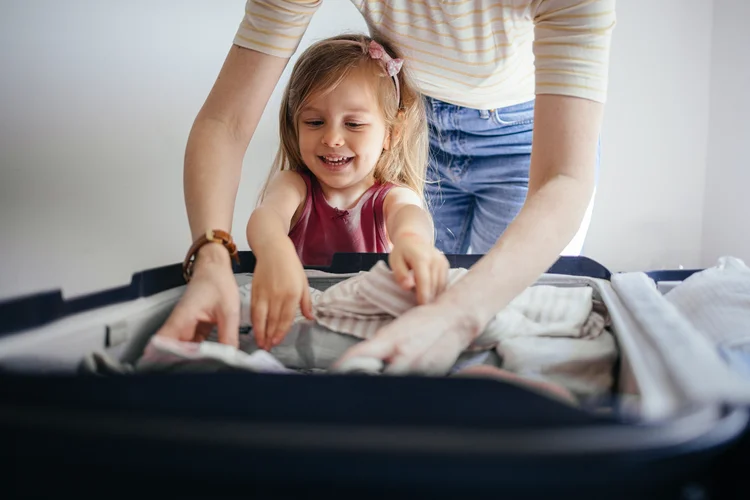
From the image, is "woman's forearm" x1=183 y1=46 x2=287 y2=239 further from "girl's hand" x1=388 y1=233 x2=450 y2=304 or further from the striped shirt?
"girl's hand" x1=388 y1=233 x2=450 y2=304

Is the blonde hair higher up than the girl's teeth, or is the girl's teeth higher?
the blonde hair

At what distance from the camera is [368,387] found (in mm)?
375

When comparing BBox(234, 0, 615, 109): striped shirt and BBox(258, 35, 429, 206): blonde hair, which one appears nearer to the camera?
BBox(234, 0, 615, 109): striped shirt

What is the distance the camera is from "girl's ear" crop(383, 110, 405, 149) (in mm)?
1244

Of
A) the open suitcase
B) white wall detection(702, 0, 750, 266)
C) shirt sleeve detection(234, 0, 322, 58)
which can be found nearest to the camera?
the open suitcase

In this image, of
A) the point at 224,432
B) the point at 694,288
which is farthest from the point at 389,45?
the point at 224,432

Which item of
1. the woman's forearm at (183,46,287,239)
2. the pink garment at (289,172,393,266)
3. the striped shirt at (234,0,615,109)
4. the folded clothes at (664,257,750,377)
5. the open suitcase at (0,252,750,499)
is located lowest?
the open suitcase at (0,252,750,499)

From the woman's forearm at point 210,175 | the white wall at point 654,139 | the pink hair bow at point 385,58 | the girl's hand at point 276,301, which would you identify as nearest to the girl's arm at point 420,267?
the girl's hand at point 276,301

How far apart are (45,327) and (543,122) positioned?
0.59 m

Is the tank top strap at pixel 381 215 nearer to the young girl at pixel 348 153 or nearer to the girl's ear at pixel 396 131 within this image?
the young girl at pixel 348 153

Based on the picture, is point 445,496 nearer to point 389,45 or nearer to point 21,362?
point 21,362

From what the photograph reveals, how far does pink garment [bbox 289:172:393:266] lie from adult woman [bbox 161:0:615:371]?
0.20 metres

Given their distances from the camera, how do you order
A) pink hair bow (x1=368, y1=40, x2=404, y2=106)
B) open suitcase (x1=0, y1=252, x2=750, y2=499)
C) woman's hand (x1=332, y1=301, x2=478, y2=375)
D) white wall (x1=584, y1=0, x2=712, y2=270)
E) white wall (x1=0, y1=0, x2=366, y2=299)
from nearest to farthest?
1. open suitcase (x1=0, y1=252, x2=750, y2=499)
2. woman's hand (x1=332, y1=301, x2=478, y2=375)
3. pink hair bow (x1=368, y1=40, x2=404, y2=106)
4. white wall (x1=0, y1=0, x2=366, y2=299)
5. white wall (x1=584, y1=0, x2=712, y2=270)

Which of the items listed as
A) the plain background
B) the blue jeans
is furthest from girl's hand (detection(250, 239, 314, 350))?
the plain background
